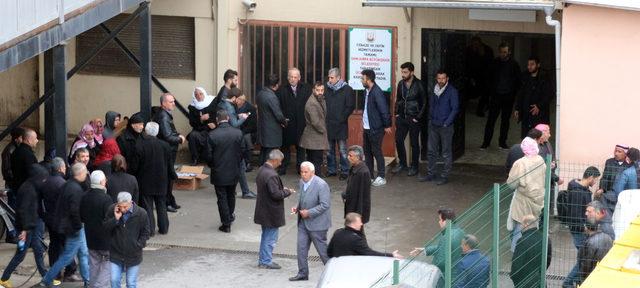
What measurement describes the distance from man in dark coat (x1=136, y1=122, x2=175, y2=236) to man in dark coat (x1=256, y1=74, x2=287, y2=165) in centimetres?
273

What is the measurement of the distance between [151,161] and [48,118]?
1.83 metres

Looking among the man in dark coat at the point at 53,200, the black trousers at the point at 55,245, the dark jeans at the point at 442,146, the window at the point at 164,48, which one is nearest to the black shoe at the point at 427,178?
the dark jeans at the point at 442,146

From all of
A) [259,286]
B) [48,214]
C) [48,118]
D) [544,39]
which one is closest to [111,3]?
[48,118]

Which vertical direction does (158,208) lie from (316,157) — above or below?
below

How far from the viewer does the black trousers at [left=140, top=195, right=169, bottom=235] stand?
17547 millimetres

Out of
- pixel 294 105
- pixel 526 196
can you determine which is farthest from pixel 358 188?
pixel 294 105

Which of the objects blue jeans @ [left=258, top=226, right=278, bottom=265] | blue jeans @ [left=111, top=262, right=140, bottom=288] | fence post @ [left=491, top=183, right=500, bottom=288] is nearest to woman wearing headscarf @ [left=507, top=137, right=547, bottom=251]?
fence post @ [left=491, top=183, right=500, bottom=288]

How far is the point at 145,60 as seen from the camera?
63.6 feet

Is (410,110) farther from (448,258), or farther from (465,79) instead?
(448,258)

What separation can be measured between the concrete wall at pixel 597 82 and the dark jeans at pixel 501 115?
439cm

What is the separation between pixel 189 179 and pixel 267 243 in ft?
13.3

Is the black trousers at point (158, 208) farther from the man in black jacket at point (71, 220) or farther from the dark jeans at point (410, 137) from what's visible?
the dark jeans at point (410, 137)

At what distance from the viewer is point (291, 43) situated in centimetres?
2161

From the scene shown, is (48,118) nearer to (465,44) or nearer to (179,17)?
(179,17)
